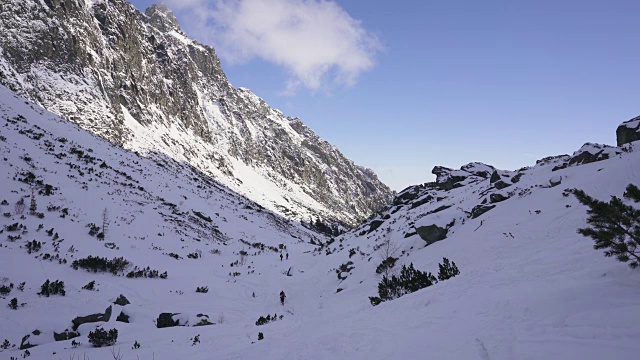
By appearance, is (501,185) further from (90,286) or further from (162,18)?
(162,18)

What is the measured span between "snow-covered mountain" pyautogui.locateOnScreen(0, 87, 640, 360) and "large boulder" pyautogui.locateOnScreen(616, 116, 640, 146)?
3.26 meters

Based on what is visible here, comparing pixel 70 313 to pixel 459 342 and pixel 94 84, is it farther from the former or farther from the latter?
pixel 94 84

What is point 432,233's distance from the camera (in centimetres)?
1692

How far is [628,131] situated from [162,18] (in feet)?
508

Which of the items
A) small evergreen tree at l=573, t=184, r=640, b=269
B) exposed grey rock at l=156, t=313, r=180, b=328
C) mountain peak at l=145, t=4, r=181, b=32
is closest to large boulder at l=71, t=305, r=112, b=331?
exposed grey rock at l=156, t=313, r=180, b=328

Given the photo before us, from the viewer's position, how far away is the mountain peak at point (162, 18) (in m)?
132

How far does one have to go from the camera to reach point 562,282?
5961 millimetres

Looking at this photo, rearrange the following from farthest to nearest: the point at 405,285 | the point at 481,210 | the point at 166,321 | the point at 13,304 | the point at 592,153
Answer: the point at 592,153, the point at 481,210, the point at 405,285, the point at 166,321, the point at 13,304

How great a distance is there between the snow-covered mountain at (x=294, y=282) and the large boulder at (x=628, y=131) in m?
3.26

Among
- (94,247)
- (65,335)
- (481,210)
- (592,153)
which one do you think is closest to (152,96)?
(94,247)

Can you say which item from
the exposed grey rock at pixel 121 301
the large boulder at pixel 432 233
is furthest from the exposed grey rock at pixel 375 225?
the exposed grey rock at pixel 121 301

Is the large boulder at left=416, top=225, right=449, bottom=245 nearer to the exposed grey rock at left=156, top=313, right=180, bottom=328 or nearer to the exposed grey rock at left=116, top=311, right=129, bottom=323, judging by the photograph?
the exposed grey rock at left=156, top=313, right=180, bottom=328

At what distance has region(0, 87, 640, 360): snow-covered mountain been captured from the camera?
4.80 metres

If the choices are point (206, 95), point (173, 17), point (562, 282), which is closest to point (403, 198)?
point (562, 282)
